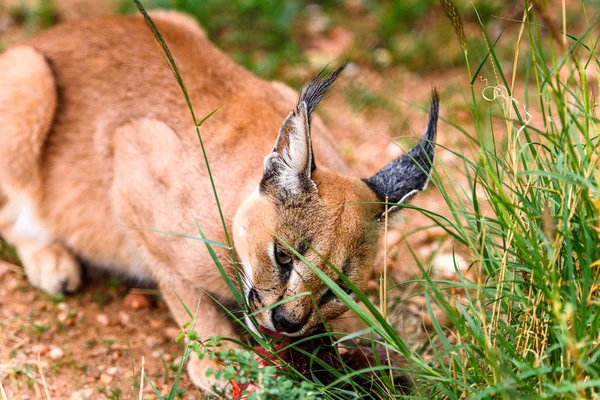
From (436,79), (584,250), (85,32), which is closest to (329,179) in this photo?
(584,250)

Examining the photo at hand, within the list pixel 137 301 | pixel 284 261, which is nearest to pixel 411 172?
pixel 284 261

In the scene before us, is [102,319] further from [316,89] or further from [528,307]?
[528,307]

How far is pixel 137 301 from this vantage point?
4.11 metres

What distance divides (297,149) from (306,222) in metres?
0.32

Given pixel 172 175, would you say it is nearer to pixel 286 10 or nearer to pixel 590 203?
pixel 590 203

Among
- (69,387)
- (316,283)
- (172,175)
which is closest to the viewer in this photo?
(316,283)

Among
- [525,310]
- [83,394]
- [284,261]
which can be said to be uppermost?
[525,310]

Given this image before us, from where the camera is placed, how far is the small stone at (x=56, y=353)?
11.8 feet

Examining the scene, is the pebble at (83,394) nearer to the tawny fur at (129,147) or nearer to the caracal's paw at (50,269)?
the tawny fur at (129,147)

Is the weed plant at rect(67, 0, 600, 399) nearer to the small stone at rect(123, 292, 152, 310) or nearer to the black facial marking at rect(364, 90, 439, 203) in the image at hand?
the black facial marking at rect(364, 90, 439, 203)

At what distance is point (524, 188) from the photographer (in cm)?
300

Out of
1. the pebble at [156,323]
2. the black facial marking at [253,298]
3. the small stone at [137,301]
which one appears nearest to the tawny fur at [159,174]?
the black facial marking at [253,298]

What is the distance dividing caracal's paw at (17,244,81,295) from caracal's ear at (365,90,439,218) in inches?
81.2

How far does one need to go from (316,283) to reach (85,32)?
2.43 m
